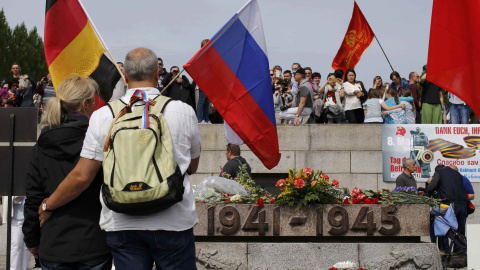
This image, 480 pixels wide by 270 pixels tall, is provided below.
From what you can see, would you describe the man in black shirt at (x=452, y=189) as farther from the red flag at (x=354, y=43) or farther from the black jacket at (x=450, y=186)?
the red flag at (x=354, y=43)

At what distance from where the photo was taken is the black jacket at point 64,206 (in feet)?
16.0

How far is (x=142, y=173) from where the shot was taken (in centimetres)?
441

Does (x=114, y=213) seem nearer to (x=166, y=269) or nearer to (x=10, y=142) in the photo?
(x=166, y=269)

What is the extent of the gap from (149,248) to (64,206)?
60 cm

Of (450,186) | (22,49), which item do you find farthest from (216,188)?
(22,49)

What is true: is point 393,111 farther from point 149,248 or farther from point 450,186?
point 149,248

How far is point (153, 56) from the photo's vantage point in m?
4.91

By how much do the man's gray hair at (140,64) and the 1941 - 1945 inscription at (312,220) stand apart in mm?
5824

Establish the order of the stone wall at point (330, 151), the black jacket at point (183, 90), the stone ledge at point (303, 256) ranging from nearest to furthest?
1. the stone ledge at point (303, 256)
2. the stone wall at point (330, 151)
3. the black jacket at point (183, 90)

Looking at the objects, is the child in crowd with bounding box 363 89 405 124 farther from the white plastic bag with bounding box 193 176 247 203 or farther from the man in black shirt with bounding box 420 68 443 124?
the white plastic bag with bounding box 193 176 247 203

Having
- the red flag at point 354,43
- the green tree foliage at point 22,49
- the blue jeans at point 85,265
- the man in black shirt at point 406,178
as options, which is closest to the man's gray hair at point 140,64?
the blue jeans at point 85,265

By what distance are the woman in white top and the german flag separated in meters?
7.99

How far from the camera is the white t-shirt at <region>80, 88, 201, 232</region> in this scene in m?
4.58

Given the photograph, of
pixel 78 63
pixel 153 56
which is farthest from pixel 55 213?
pixel 78 63
